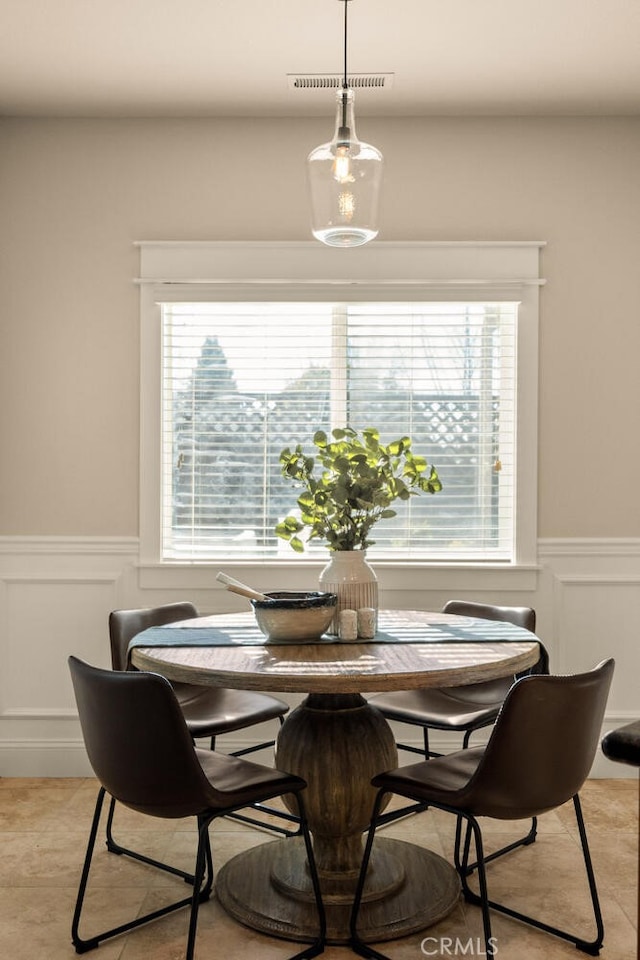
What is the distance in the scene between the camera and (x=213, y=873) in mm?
2873

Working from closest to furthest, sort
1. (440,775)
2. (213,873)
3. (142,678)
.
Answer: (142,678), (440,775), (213,873)

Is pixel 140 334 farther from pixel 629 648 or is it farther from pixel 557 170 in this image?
pixel 629 648

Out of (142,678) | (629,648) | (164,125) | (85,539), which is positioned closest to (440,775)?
(142,678)

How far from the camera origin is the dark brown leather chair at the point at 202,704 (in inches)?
114

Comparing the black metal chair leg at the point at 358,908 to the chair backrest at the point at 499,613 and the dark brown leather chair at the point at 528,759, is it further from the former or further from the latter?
the chair backrest at the point at 499,613

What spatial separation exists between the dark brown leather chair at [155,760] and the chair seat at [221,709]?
0.53m

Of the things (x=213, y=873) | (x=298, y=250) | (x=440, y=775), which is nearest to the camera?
(x=440, y=775)

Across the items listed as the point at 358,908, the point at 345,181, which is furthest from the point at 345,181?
the point at 358,908

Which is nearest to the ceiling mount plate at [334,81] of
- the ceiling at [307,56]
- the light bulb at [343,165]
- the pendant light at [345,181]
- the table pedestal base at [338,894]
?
the ceiling at [307,56]

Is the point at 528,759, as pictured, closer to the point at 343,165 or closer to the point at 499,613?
the point at 499,613

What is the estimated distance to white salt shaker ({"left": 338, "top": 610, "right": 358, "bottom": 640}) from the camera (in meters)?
2.68

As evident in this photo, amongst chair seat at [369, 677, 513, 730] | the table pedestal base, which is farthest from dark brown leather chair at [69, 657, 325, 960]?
chair seat at [369, 677, 513, 730]

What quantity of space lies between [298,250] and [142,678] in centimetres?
232

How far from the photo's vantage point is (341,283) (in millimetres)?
3889
